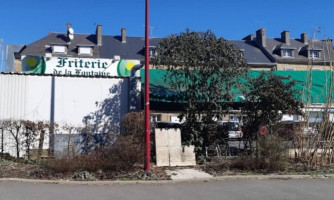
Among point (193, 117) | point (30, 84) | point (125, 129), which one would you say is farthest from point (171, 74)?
point (30, 84)

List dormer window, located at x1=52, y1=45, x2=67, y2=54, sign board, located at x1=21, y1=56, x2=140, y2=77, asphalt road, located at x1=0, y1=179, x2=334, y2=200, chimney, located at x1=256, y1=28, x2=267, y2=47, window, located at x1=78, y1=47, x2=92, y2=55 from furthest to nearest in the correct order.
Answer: chimney, located at x1=256, y1=28, x2=267, y2=47
window, located at x1=78, y1=47, x2=92, y2=55
dormer window, located at x1=52, y1=45, x2=67, y2=54
sign board, located at x1=21, y1=56, x2=140, y2=77
asphalt road, located at x1=0, y1=179, x2=334, y2=200

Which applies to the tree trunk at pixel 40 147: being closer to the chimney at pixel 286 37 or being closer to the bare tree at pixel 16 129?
the bare tree at pixel 16 129

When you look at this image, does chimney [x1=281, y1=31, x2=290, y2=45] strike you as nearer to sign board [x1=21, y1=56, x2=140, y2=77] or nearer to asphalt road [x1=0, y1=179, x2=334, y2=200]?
sign board [x1=21, y1=56, x2=140, y2=77]

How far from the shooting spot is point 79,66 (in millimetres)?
18438

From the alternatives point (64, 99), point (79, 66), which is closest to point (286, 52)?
point (79, 66)

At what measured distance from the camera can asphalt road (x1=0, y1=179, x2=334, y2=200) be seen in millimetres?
8179

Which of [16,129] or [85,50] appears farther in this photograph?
[85,50]

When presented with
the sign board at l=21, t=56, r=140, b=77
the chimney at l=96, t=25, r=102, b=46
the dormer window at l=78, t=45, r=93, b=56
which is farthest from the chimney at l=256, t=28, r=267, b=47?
the sign board at l=21, t=56, r=140, b=77

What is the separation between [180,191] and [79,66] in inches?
445

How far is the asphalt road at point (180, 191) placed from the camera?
26.8 feet

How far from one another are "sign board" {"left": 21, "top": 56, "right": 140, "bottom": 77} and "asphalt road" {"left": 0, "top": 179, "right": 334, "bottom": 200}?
974 cm

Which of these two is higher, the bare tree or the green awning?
the green awning

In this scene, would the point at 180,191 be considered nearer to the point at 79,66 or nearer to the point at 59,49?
the point at 79,66

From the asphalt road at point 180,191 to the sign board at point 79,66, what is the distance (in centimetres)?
974
